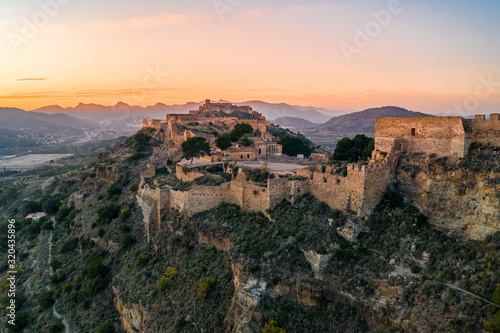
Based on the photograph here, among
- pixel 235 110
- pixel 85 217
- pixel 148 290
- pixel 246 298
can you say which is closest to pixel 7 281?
pixel 85 217

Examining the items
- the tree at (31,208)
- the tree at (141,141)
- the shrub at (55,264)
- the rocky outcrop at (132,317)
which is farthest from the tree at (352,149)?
the tree at (31,208)

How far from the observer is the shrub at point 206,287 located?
21938 millimetres

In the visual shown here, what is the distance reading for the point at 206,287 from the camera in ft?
72.0

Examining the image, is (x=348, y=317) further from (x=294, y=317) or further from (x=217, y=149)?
(x=217, y=149)

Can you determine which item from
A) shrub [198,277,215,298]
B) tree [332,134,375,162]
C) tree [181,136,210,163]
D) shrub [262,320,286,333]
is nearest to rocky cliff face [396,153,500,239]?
shrub [262,320,286,333]

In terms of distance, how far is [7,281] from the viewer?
3850 cm

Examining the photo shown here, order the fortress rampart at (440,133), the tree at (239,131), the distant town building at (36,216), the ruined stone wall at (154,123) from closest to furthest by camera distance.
→ the fortress rampart at (440,133), the tree at (239,131), the distant town building at (36,216), the ruined stone wall at (154,123)

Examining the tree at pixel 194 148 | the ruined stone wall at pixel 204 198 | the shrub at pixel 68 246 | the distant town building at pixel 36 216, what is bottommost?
the distant town building at pixel 36 216

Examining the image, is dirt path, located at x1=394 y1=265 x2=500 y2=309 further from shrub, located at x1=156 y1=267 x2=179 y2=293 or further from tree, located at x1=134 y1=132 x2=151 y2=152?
tree, located at x1=134 y1=132 x2=151 y2=152

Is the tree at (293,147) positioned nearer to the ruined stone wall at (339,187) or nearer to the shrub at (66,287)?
the ruined stone wall at (339,187)

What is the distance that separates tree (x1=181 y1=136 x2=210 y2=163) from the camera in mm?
42188

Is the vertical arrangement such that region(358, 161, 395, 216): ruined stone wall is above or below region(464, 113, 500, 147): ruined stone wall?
below

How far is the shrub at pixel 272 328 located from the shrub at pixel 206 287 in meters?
5.57

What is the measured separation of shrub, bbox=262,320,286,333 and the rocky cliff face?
1041cm
